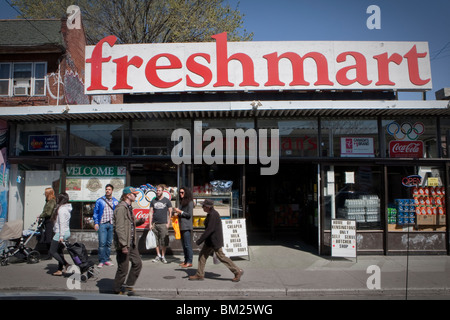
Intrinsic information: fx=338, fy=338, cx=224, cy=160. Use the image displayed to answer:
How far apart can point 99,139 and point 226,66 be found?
4191 mm

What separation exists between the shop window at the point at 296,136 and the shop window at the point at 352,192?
771mm

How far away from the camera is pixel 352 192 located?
9.58m

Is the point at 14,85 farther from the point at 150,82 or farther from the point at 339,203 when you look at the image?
the point at 339,203

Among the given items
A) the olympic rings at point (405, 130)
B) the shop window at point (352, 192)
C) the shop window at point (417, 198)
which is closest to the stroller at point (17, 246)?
the shop window at point (352, 192)

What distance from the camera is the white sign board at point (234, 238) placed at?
8.57 meters

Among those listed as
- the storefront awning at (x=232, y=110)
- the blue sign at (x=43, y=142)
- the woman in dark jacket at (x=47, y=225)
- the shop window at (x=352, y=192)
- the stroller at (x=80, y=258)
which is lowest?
the stroller at (x=80, y=258)

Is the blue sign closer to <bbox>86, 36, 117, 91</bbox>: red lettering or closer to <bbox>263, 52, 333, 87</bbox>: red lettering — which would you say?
<bbox>86, 36, 117, 91</bbox>: red lettering

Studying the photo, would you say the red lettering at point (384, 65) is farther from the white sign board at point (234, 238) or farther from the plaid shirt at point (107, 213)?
the plaid shirt at point (107, 213)

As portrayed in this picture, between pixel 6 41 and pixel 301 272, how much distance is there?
1195cm

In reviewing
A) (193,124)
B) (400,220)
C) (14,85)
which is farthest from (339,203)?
(14,85)

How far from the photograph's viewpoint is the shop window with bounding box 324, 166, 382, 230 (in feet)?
31.1

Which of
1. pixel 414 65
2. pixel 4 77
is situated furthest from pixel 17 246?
pixel 414 65

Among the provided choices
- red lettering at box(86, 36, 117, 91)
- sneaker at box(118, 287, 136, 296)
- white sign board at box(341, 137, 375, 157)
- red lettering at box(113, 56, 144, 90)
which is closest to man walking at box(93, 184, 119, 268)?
sneaker at box(118, 287, 136, 296)

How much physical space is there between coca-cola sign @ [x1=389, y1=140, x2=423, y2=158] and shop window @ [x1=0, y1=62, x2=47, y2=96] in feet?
38.2
